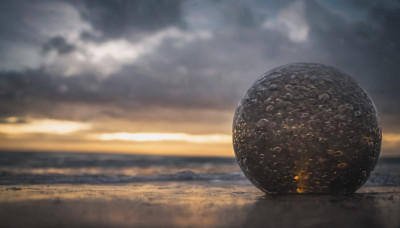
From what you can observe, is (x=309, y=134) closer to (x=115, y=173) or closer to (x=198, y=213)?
(x=198, y=213)

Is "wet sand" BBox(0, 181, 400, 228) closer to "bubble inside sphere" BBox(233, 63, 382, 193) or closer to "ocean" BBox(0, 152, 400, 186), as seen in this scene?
"bubble inside sphere" BBox(233, 63, 382, 193)

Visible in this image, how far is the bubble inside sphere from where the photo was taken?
3.91 m

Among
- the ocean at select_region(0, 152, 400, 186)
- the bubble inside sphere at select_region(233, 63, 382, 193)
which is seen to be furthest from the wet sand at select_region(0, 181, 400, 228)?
the ocean at select_region(0, 152, 400, 186)

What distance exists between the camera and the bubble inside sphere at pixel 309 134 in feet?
12.8

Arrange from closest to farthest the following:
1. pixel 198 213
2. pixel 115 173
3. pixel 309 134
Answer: pixel 198 213, pixel 309 134, pixel 115 173

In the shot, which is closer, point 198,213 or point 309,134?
point 198,213

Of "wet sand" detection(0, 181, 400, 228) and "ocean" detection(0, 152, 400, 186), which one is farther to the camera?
"ocean" detection(0, 152, 400, 186)

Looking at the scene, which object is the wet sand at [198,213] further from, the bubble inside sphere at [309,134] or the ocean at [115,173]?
the ocean at [115,173]

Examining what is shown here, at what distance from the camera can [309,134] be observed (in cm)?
388

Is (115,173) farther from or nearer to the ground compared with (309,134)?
nearer to the ground

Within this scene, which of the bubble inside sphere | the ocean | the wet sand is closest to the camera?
the wet sand

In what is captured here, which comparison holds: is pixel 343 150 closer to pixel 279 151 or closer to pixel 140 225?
pixel 279 151

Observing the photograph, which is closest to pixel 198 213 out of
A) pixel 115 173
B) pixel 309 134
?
pixel 309 134

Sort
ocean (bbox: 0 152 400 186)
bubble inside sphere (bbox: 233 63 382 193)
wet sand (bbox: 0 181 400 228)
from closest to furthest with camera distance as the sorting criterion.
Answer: wet sand (bbox: 0 181 400 228) → bubble inside sphere (bbox: 233 63 382 193) → ocean (bbox: 0 152 400 186)
